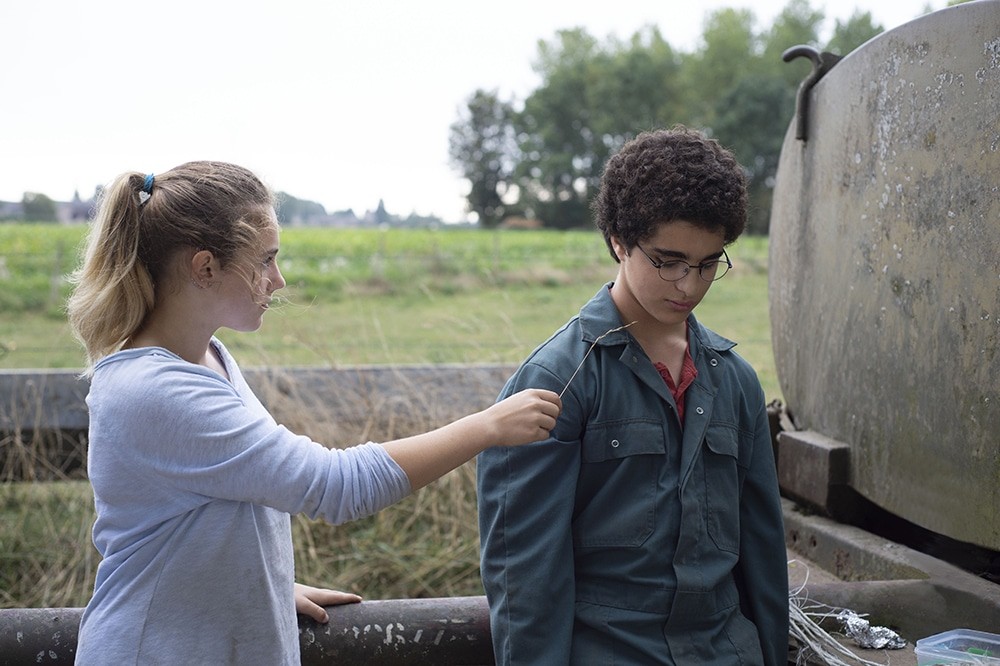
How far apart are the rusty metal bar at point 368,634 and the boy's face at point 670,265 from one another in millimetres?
781

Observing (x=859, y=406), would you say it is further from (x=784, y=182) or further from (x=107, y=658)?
(x=107, y=658)

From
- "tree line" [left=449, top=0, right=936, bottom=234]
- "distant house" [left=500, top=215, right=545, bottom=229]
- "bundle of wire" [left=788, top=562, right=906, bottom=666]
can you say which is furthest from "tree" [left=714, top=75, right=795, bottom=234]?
"bundle of wire" [left=788, top=562, right=906, bottom=666]

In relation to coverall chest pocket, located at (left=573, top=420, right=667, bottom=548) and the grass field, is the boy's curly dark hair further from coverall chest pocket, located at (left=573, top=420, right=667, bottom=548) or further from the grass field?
the grass field

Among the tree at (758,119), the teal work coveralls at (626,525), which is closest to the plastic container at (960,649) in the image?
the teal work coveralls at (626,525)

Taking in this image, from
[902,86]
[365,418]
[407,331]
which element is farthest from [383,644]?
Result: [407,331]

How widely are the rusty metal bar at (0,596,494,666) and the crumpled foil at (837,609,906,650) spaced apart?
0.85 metres

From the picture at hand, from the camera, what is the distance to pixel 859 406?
2721mm

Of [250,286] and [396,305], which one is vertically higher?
[250,286]

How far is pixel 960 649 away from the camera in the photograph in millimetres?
2094

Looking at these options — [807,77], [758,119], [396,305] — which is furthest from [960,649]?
[758,119]

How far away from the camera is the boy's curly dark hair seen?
1860 millimetres

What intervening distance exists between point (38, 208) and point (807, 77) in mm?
24696

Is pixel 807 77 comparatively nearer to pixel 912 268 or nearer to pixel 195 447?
pixel 912 268

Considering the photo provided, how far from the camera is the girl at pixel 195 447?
5.24 feet
